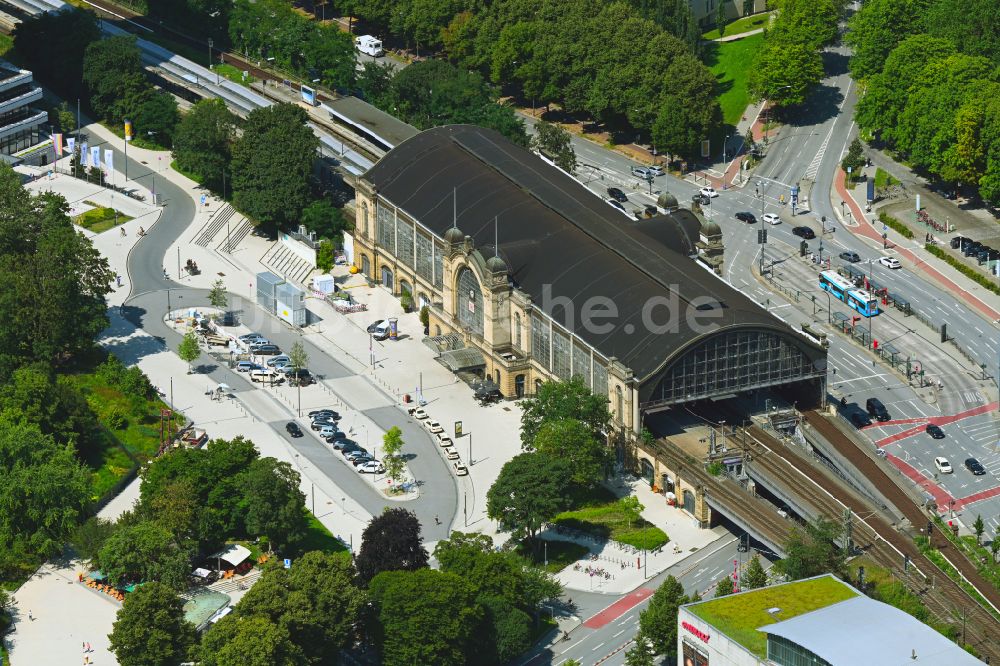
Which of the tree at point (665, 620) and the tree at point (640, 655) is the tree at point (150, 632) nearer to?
the tree at point (640, 655)

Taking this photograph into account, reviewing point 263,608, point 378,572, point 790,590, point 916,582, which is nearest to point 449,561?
point 378,572

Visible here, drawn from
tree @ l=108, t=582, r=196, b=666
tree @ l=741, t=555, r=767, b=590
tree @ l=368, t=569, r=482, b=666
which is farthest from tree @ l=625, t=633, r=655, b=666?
tree @ l=108, t=582, r=196, b=666

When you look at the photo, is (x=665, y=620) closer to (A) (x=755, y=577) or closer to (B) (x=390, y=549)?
(A) (x=755, y=577)

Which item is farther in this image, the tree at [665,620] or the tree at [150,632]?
the tree at [665,620]

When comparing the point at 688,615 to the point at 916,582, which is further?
the point at 916,582

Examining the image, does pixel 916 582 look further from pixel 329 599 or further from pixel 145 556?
pixel 145 556

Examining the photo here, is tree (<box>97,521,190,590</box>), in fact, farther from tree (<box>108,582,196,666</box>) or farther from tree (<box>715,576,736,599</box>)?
tree (<box>715,576,736,599</box>)

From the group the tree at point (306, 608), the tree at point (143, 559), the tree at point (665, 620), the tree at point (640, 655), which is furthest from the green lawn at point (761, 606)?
the tree at point (143, 559)
